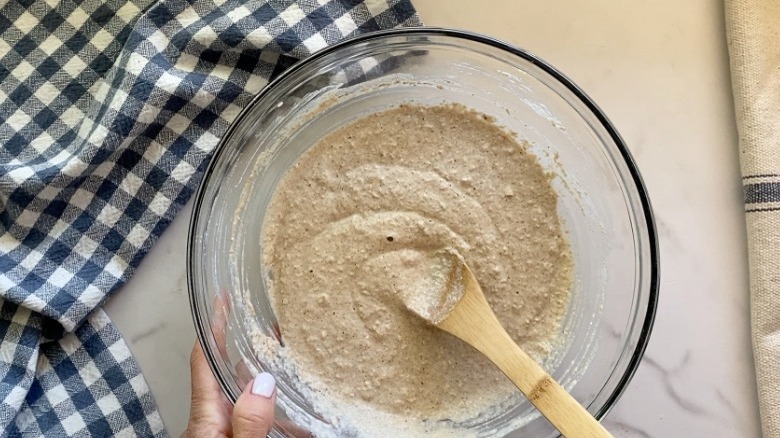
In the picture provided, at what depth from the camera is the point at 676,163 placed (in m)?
1.62

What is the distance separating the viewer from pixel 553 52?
1630 mm

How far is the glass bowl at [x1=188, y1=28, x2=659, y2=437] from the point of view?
149cm

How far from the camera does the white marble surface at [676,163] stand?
63.5 inches

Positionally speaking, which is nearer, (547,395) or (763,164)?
(547,395)

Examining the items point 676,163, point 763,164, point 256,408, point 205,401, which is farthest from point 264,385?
point 763,164

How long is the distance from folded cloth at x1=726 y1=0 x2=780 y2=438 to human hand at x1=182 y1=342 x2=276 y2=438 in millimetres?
1049

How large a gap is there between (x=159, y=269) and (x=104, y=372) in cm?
26

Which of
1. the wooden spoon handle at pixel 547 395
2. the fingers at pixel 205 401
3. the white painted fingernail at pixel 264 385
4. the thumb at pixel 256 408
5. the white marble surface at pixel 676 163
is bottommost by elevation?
the fingers at pixel 205 401

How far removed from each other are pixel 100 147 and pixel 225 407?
62cm

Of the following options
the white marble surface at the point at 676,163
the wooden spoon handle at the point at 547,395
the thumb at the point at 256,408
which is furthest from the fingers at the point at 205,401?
the wooden spoon handle at the point at 547,395

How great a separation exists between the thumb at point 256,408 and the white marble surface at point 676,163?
36cm

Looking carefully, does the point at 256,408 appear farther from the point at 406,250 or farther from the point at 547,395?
the point at 547,395

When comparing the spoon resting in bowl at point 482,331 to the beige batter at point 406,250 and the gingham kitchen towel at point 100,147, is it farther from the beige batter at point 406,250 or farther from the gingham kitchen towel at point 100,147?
the gingham kitchen towel at point 100,147

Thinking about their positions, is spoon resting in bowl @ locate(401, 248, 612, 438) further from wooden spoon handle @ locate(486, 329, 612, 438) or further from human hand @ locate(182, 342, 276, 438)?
human hand @ locate(182, 342, 276, 438)
